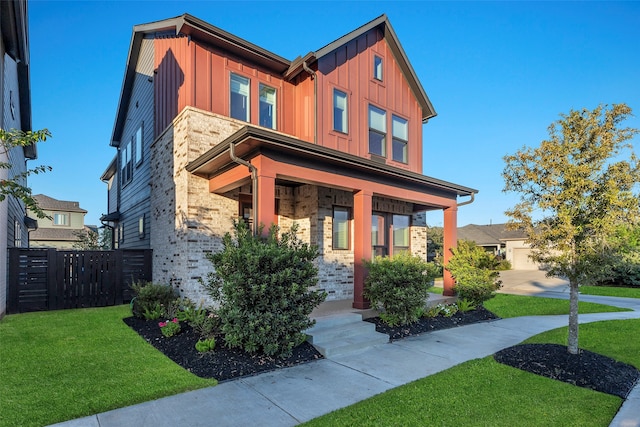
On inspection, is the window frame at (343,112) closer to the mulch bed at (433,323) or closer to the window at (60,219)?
the mulch bed at (433,323)

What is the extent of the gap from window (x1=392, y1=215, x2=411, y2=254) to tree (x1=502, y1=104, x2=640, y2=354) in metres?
6.14

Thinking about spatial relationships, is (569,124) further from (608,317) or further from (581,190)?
(608,317)

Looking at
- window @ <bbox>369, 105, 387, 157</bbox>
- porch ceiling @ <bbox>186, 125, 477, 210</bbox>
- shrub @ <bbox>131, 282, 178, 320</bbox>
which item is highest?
window @ <bbox>369, 105, 387, 157</bbox>

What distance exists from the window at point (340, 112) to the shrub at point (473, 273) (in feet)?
16.2

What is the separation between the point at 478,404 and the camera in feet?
13.0

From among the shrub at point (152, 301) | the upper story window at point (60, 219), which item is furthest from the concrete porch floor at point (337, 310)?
the upper story window at point (60, 219)

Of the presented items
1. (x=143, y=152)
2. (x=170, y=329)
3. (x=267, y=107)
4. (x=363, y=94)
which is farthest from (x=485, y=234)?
(x=170, y=329)

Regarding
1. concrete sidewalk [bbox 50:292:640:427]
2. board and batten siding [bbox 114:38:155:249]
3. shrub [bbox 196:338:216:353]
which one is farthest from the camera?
board and batten siding [bbox 114:38:155:249]

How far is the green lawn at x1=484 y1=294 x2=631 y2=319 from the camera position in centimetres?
1048

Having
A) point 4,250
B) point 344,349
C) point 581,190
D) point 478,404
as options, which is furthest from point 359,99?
point 4,250

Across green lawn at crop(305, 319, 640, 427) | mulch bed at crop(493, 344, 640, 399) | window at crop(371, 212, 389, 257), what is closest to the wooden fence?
window at crop(371, 212, 389, 257)

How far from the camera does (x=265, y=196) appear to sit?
6324 mm

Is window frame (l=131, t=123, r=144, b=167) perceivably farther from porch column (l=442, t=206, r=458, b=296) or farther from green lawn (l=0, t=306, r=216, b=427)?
porch column (l=442, t=206, r=458, b=296)

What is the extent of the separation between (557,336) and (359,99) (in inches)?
318
